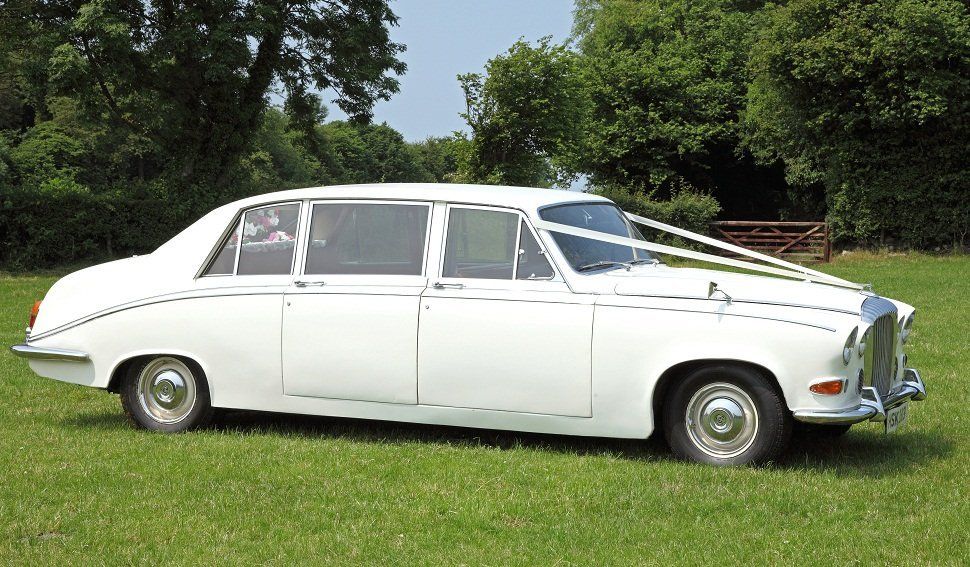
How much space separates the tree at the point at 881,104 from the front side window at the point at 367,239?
27.2 m

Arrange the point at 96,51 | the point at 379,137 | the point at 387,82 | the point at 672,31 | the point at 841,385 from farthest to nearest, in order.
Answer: the point at 379,137
the point at 672,31
the point at 387,82
the point at 96,51
the point at 841,385

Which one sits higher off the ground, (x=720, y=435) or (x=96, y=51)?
(x=96, y=51)

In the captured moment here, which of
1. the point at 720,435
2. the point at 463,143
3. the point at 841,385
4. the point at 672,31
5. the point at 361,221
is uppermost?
the point at 672,31

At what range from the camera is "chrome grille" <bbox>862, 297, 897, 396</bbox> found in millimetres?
6504

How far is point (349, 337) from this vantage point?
7.23 meters

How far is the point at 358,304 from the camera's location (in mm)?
7227

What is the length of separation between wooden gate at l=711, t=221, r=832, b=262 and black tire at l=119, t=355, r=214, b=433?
96.3 ft

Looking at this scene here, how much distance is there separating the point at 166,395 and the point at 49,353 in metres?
0.95

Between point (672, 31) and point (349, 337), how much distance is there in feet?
139

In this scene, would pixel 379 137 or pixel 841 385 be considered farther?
pixel 379 137

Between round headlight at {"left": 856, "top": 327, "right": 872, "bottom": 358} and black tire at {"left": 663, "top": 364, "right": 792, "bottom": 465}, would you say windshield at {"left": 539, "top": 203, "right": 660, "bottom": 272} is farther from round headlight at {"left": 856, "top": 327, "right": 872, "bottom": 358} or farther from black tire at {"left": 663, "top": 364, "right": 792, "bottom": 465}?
round headlight at {"left": 856, "top": 327, "right": 872, "bottom": 358}

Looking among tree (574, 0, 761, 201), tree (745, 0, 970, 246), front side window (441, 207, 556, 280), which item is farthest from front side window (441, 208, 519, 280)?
tree (574, 0, 761, 201)

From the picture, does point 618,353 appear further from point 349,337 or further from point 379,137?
point 379,137

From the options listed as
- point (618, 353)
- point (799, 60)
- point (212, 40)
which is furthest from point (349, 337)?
point (799, 60)
